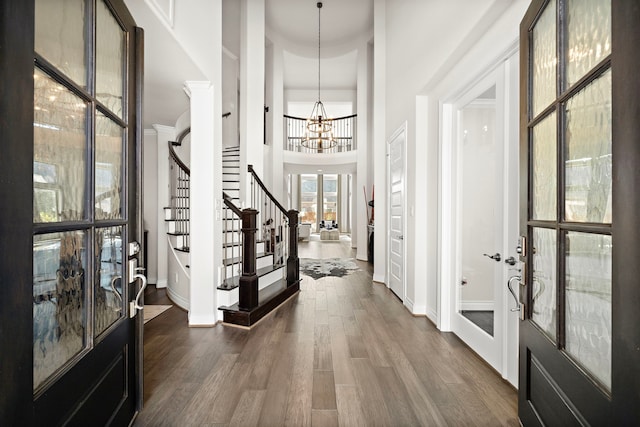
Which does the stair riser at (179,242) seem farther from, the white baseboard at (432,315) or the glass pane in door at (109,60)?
the white baseboard at (432,315)

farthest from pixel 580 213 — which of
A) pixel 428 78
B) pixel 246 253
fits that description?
pixel 246 253

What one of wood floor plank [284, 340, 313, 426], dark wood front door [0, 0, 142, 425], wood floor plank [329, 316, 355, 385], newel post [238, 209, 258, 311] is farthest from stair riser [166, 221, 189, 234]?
dark wood front door [0, 0, 142, 425]

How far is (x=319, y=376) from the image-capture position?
2201 millimetres

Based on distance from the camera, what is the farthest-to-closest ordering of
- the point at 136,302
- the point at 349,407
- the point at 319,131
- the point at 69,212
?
the point at 319,131 → the point at 349,407 → the point at 136,302 → the point at 69,212

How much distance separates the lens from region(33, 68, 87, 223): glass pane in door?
0.94 metres

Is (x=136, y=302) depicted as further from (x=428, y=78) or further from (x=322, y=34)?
(x=322, y=34)

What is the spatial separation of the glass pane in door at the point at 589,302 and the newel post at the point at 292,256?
11.9ft

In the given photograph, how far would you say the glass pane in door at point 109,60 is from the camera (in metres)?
1.30

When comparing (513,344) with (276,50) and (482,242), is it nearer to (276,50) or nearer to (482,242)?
(482,242)

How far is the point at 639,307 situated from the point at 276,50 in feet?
28.2

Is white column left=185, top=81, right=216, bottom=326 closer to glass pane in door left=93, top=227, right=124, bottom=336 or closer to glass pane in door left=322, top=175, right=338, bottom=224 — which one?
glass pane in door left=93, top=227, right=124, bottom=336

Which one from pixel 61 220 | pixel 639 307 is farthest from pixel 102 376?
pixel 639 307

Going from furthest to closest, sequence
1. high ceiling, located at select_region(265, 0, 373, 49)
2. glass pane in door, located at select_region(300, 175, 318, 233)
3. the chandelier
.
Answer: glass pane in door, located at select_region(300, 175, 318, 233), the chandelier, high ceiling, located at select_region(265, 0, 373, 49)

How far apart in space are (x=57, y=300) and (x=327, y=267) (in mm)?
5893
